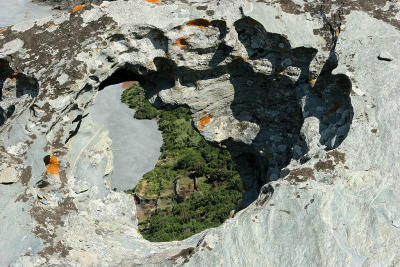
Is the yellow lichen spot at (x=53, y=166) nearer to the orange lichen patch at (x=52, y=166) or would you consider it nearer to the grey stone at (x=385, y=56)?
the orange lichen patch at (x=52, y=166)

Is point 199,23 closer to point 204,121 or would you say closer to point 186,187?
point 204,121

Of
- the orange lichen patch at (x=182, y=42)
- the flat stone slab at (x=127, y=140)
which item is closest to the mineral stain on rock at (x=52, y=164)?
the orange lichen patch at (x=182, y=42)

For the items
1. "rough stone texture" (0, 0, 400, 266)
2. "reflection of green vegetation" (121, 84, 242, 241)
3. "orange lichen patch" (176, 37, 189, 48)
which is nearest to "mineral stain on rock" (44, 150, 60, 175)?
"rough stone texture" (0, 0, 400, 266)

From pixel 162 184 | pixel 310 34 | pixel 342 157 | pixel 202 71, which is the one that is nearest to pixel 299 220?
pixel 342 157

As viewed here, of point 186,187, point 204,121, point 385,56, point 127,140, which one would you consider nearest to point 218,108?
point 204,121

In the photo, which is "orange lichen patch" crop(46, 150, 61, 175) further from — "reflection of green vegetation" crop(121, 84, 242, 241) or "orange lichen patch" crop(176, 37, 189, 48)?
"reflection of green vegetation" crop(121, 84, 242, 241)
